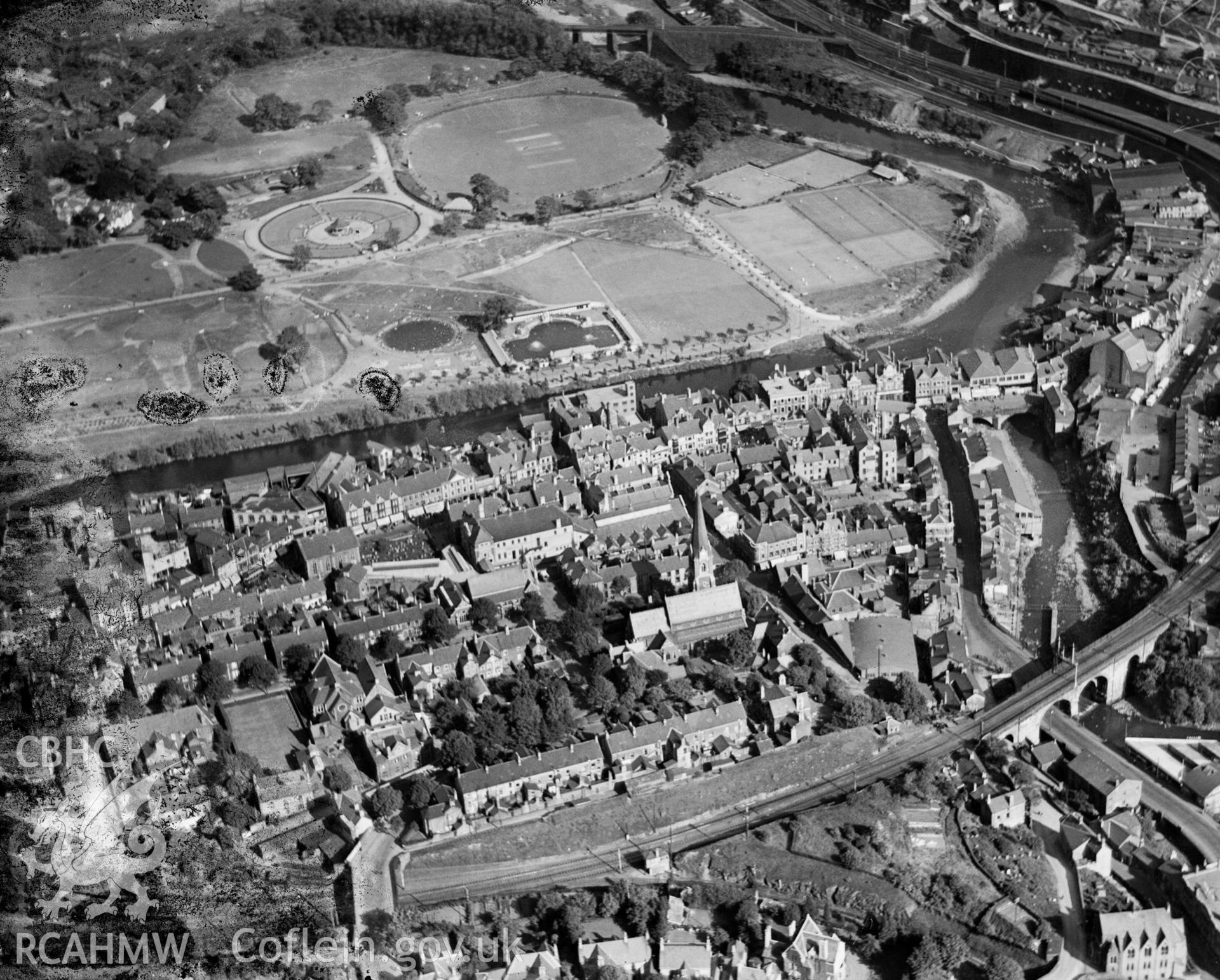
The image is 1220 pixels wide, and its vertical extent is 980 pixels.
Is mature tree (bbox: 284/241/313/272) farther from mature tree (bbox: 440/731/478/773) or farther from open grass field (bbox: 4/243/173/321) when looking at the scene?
mature tree (bbox: 440/731/478/773)

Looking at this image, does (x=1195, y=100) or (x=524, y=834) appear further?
(x=1195, y=100)

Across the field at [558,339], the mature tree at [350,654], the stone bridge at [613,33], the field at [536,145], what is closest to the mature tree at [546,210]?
the field at [536,145]

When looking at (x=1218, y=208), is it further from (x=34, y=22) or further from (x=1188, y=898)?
(x=34, y=22)

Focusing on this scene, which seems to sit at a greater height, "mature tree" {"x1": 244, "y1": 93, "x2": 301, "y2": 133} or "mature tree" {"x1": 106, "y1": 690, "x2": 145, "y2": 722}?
"mature tree" {"x1": 106, "y1": 690, "x2": 145, "y2": 722}

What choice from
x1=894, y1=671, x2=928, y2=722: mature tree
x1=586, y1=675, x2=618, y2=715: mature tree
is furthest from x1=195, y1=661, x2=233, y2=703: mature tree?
x1=894, y1=671, x2=928, y2=722: mature tree

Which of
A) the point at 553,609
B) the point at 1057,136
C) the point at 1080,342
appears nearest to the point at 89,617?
the point at 553,609
